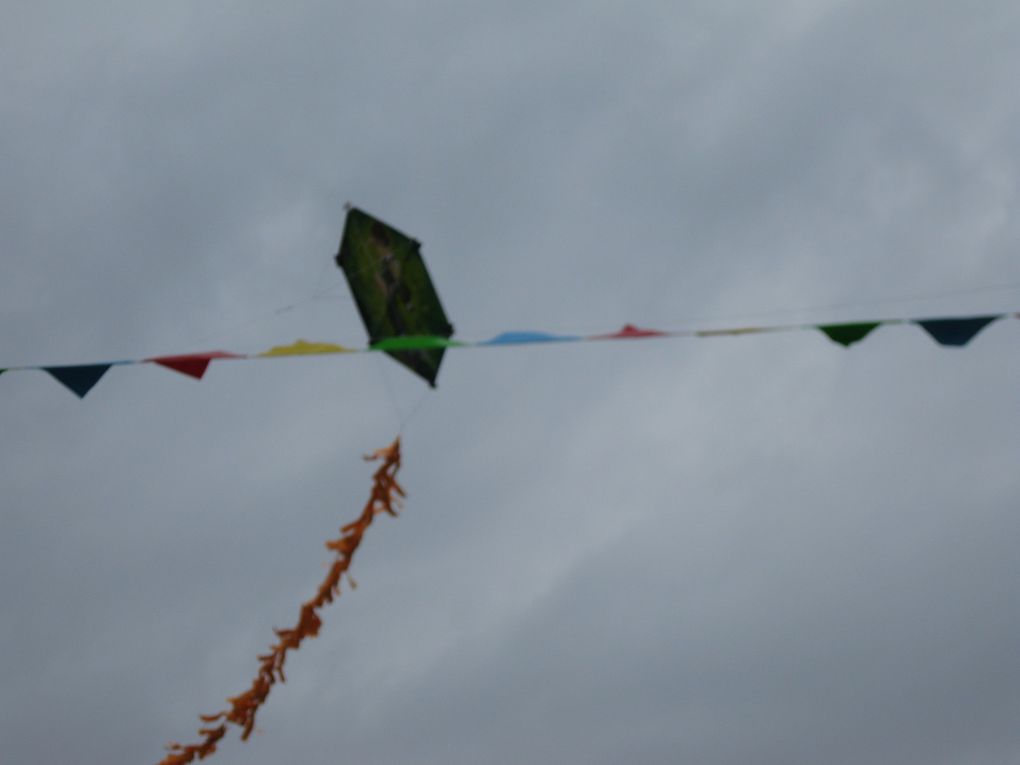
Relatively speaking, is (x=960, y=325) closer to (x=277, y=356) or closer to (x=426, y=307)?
(x=426, y=307)

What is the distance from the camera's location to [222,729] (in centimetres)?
1677

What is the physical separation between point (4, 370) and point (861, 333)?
32.7 feet

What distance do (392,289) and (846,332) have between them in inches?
203

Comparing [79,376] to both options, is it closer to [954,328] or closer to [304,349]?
[304,349]

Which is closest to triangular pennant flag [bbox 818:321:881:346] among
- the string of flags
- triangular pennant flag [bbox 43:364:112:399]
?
the string of flags

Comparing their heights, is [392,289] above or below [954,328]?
above

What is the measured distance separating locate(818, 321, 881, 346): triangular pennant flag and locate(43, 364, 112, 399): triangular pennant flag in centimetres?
835

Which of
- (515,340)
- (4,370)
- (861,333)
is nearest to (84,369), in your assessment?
(4,370)

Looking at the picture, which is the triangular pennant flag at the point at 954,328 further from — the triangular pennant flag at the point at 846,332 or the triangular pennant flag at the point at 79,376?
the triangular pennant flag at the point at 79,376

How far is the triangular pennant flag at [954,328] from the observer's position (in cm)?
1499

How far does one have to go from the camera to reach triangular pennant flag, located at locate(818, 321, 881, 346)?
49.7 feet

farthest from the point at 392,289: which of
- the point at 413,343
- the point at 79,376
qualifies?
the point at 79,376

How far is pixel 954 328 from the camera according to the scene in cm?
1509

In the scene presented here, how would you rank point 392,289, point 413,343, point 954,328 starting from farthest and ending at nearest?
point 392,289 < point 413,343 < point 954,328
